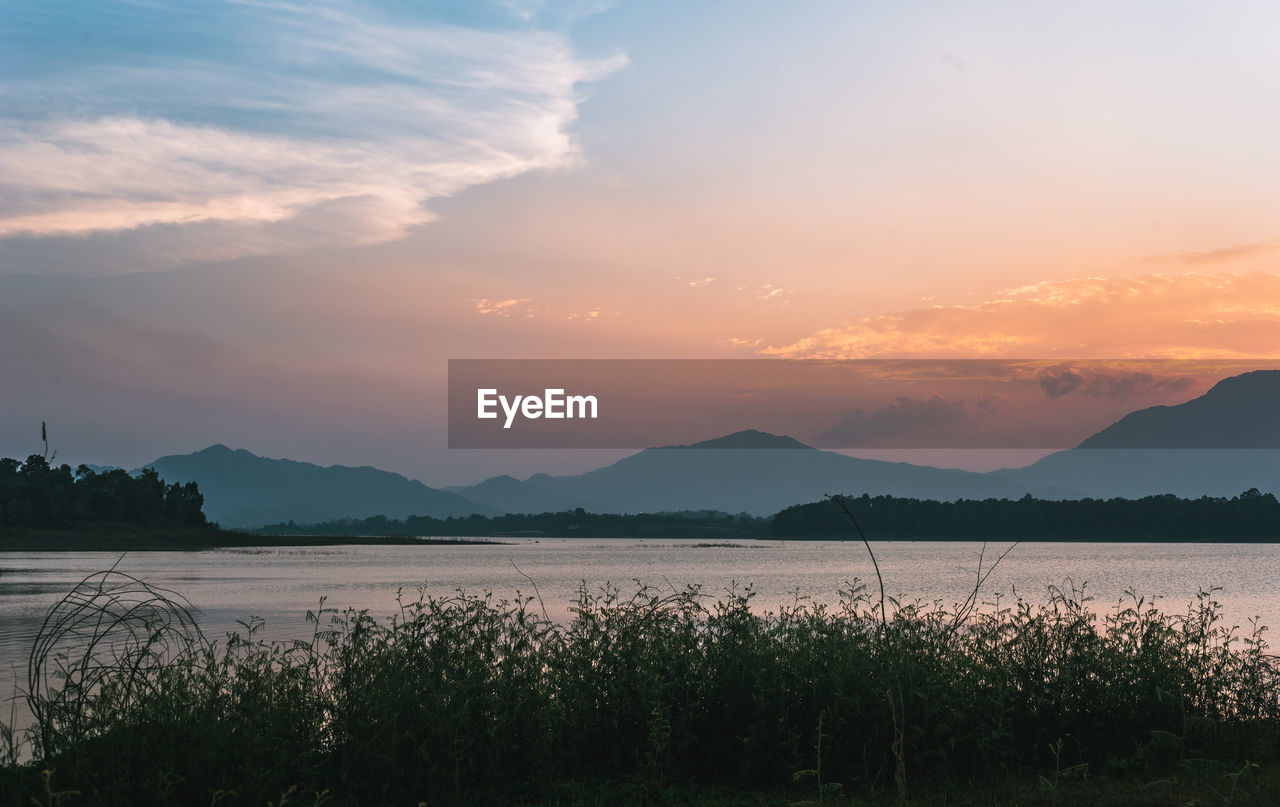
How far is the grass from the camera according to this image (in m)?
10.6

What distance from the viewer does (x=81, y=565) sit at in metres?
79.9

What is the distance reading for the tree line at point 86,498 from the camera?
125188mm

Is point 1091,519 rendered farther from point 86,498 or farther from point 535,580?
point 86,498

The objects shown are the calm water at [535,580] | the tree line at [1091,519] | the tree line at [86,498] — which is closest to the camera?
the calm water at [535,580]

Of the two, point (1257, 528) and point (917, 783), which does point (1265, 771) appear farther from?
point (1257, 528)

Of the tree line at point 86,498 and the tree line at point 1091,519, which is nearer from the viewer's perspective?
the tree line at point 86,498

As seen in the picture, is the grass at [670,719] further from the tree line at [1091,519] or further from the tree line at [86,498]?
the tree line at [1091,519]

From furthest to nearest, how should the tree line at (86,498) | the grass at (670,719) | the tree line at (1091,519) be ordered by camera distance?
the tree line at (1091,519) < the tree line at (86,498) < the grass at (670,719)

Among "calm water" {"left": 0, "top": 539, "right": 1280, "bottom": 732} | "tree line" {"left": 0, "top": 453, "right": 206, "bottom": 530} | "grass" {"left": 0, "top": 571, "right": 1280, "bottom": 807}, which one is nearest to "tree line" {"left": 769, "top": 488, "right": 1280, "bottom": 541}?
"calm water" {"left": 0, "top": 539, "right": 1280, "bottom": 732}

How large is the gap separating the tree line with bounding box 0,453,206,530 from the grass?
126m

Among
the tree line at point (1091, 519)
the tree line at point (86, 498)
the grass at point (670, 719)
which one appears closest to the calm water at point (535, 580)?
the grass at point (670, 719)

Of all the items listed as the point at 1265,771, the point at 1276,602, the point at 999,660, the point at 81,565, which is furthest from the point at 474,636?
the point at 81,565

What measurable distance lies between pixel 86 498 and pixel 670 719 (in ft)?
470

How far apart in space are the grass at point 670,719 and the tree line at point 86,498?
126397 millimetres
